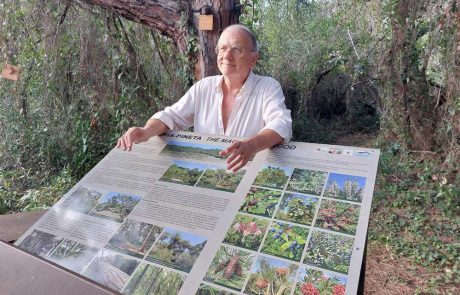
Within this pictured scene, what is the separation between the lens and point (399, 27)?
371 cm

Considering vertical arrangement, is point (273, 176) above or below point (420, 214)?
above

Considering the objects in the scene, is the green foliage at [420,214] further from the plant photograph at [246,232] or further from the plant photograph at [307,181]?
the plant photograph at [246,232]

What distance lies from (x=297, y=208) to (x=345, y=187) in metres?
0.17

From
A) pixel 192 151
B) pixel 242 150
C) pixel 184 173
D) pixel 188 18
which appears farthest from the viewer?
pixel 188 18

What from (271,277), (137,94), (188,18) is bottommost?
(137,94)

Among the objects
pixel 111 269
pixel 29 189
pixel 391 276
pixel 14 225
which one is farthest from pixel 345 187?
pixel 29 189

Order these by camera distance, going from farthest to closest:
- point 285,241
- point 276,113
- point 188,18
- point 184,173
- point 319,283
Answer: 1. point 188,18
2. point 276,113
3. point 184,173
4. point 285,241
5. point 319,283

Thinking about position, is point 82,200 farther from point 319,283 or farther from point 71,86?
point 71,86

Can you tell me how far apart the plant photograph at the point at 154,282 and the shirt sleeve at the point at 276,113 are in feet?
2.19

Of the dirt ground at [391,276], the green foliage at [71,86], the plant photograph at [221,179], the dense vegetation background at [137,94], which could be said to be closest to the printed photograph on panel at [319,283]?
the plant photograph at [221,179]

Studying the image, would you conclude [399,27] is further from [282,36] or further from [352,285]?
[352,285]

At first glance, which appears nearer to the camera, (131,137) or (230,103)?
(131,137)

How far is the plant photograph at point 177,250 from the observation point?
3.38 ft

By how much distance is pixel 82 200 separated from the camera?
53.2 inches
